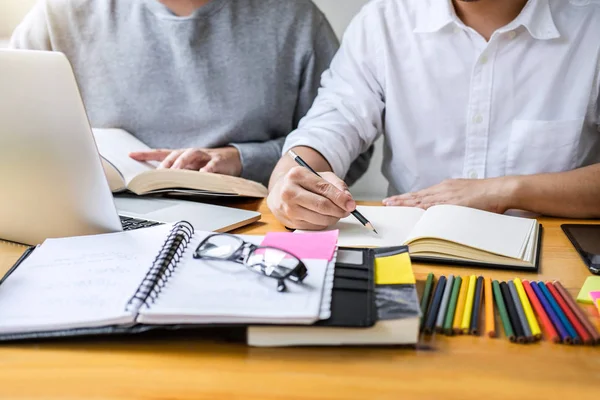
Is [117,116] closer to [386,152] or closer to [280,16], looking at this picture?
[280,16]

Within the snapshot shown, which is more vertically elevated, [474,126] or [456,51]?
[456,51]

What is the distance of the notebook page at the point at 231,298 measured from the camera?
546 millimetres

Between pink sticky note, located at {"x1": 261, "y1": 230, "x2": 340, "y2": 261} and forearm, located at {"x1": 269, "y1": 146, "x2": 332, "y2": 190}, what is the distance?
415mm

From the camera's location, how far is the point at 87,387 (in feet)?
1.65

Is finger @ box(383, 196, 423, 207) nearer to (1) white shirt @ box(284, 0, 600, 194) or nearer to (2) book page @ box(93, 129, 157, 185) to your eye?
(1) white shirt @ box(284, 0, 600, 194)

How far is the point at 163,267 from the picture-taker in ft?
2.05

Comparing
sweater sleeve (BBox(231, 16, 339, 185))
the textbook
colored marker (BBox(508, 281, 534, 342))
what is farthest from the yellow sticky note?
sweater sleeve (BBox(231, 16, 339, 185))

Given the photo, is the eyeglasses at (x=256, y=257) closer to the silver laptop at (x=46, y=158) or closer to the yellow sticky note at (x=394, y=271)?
the yellow sticky note at (x=394, y=271)

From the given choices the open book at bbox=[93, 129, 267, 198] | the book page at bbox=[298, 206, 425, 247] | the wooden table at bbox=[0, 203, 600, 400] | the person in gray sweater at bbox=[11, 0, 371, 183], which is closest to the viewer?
the wooden table at bbox=[0, 203, 600, 400]

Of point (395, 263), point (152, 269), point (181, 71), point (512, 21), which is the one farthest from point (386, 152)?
point (152, 269)

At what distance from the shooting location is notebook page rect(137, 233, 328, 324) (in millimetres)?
546

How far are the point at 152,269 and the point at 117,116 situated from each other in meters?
1.01

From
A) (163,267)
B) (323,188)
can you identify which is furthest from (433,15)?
(163,267)

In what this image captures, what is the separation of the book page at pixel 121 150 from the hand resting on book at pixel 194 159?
0.8 inches
